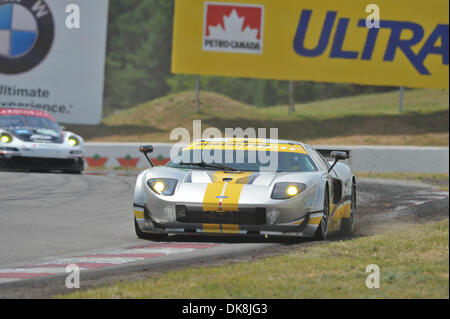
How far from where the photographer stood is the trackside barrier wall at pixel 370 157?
25.5 metres

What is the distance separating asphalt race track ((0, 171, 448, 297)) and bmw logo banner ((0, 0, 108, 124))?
1459 centimetres

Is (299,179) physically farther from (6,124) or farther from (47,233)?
(6,124)

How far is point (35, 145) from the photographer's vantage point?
1944cm

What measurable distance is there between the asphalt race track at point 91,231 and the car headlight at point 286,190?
1.69 feet

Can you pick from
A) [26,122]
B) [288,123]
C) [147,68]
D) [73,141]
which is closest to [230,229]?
[73,141]

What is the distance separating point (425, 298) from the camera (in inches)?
231

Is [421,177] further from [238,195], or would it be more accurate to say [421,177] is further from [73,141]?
[238,195]

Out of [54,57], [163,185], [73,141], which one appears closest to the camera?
[163,185]

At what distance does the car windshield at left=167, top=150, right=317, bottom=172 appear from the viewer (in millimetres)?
9828

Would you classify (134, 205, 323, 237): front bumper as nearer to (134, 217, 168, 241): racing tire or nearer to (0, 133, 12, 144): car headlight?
(134, 217, 168, 241): racing tire

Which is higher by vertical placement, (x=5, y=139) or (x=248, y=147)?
(x=248, y=147)

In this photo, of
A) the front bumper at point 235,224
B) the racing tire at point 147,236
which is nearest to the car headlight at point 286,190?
the front bumper at point 235,224

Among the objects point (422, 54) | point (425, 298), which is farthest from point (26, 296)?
point (422, 54)

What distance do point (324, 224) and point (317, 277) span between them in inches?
102
